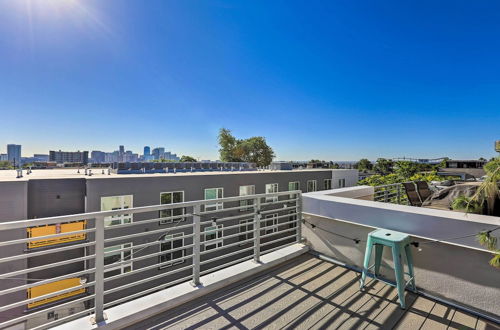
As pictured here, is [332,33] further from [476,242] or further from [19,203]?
[19,203]

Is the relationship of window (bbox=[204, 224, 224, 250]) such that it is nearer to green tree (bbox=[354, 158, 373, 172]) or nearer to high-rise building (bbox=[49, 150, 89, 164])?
high-rise building (bbox=[49, 150, 89, 164])

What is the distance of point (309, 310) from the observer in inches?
76.5

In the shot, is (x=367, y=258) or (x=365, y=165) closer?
(x=367, y=258)

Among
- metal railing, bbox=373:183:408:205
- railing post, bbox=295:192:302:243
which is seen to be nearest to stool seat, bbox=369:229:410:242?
railing post, bbox=295:192:302:243

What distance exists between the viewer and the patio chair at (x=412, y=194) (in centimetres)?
367

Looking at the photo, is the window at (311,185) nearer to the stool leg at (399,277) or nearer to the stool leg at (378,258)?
the stool leg at (378,258)

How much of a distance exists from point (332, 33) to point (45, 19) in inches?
408

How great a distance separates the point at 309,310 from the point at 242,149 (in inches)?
1074

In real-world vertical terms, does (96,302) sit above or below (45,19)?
below

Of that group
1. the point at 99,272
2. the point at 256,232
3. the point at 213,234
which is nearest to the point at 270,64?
the point at 213,234

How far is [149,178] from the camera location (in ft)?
33.7

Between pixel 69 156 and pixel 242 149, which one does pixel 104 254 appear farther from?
pixel 69 156

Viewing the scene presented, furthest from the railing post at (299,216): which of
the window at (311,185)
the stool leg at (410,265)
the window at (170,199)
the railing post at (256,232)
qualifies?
the window at (311,185)

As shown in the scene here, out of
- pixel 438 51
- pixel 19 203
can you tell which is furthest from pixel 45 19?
pixel 438 51
